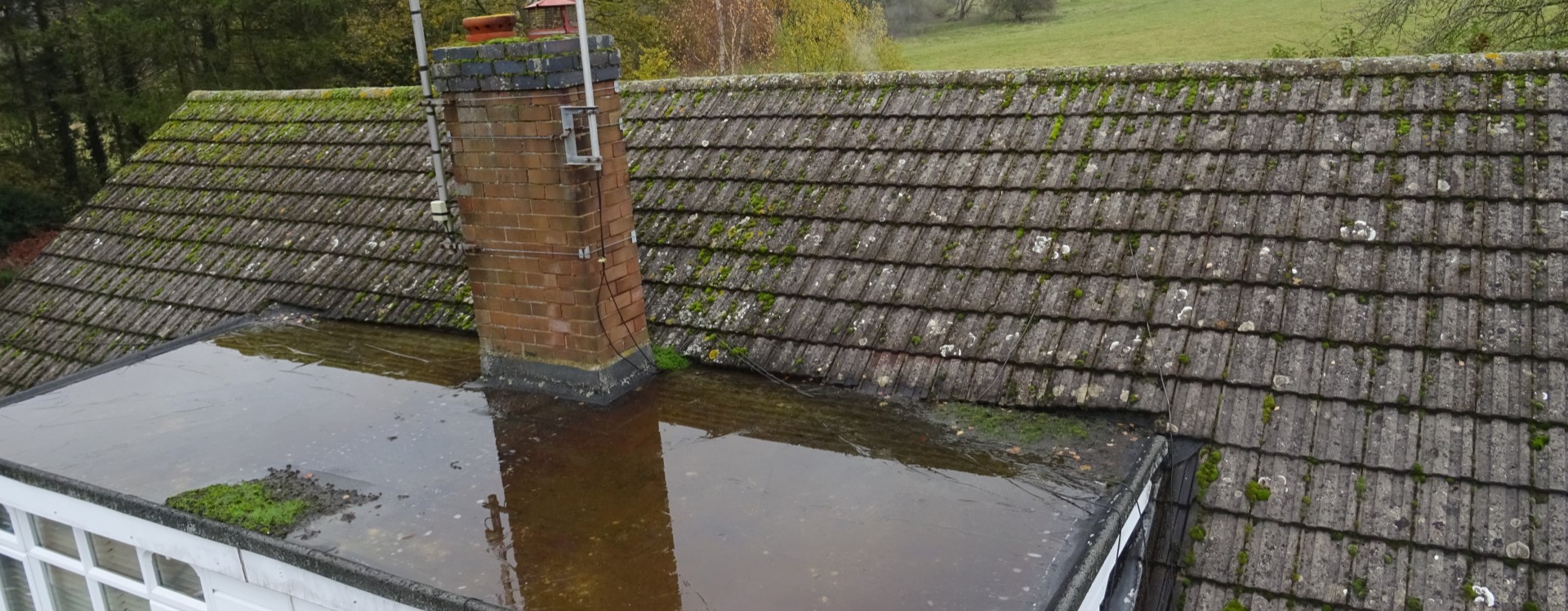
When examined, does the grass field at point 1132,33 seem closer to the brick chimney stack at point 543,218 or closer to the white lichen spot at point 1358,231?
the white lichen spot at point 1358,231

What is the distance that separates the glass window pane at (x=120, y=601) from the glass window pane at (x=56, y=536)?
0.23 metres

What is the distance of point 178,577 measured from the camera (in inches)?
172

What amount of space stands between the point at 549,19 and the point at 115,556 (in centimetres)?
333

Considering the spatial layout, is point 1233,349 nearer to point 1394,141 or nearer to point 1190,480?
point 1190,480

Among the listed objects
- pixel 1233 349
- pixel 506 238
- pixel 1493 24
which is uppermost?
pixel 506 238

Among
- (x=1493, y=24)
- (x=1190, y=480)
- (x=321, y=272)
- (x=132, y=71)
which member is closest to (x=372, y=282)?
(x=321, y=272)

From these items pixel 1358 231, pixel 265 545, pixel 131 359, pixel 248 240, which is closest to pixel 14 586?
pixel 131 359

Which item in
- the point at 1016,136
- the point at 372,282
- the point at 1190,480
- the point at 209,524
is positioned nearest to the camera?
the point at 209,524

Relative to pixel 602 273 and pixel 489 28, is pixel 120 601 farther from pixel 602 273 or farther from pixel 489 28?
pixel 489 28

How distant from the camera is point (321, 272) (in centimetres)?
745

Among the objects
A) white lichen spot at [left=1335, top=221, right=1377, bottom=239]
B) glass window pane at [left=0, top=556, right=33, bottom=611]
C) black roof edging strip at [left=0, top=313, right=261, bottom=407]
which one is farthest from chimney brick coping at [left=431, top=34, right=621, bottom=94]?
white lichen spot at [left=1335, top=221, right=1377, bottom=239]

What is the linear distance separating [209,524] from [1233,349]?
4515 millimetres

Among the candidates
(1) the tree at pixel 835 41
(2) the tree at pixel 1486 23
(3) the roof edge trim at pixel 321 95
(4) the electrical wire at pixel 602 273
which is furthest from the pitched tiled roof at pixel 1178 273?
(1) the tree at pixel 835 41

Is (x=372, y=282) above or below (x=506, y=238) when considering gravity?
below
